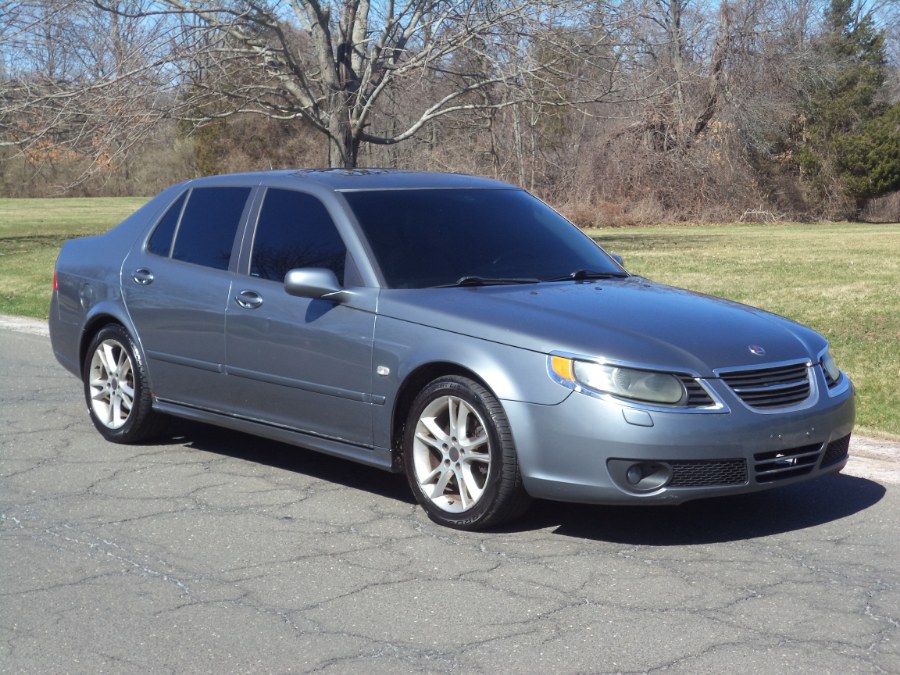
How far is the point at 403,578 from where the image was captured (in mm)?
4945

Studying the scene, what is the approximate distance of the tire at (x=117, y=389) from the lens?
7316 millimetres

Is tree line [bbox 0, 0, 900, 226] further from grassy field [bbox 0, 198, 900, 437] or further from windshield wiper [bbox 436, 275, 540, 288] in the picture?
windshield wiper [bbox 436, 275, 540, 288]

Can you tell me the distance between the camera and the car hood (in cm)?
533

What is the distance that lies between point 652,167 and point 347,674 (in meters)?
37.2

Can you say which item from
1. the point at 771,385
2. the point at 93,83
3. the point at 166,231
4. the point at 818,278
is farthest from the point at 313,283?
the point at 93,83

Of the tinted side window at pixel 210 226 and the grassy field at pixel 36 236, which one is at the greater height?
the tinted side window at pixel 210 226

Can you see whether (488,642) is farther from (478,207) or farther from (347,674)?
(478,207)

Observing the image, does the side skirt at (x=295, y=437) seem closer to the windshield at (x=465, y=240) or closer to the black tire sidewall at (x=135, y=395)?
the black tire sidewall at (x=135, y=395)

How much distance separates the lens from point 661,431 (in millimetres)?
5113

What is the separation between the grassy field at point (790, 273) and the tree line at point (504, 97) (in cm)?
286

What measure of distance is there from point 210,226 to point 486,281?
180cm

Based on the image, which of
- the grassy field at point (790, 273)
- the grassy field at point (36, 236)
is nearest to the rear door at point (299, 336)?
the grassy field at point (790, 273)

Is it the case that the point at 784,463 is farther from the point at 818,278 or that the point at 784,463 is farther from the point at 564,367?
the point at 818,278

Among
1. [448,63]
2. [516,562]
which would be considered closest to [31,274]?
[448,63]
